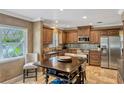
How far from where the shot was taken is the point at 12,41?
3.83 meters

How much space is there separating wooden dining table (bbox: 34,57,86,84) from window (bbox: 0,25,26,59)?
1592 mm

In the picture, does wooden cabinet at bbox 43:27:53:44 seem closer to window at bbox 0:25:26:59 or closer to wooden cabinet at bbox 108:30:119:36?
window at bbox 0:25:26:59

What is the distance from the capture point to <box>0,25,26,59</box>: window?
136 inches

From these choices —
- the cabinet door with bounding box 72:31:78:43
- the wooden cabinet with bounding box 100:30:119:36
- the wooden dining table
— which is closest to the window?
the wooden dining table

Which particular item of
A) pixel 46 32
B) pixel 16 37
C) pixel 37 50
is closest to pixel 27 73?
pixel 37 50

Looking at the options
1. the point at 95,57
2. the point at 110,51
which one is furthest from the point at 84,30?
the point at 110,51

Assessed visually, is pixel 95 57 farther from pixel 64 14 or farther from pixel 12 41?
pixel 12 41

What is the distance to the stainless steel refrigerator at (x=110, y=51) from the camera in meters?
5.17

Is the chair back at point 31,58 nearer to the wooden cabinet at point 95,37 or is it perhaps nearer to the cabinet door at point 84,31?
the cabinet door at point 84,31

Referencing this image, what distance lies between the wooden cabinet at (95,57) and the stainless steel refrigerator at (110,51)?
0.32 m

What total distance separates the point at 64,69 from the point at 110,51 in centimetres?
399
